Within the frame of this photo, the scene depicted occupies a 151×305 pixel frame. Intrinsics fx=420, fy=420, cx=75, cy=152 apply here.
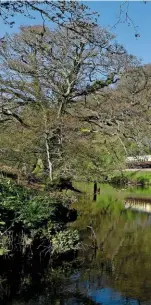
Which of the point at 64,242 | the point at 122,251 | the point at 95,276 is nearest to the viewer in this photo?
the point at 95,276

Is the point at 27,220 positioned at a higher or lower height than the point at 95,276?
higher

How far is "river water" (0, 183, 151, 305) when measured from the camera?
7945 millimetres

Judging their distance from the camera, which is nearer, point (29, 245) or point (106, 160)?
point (29, 245)

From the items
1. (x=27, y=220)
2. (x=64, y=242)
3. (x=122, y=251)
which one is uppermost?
(x=27, y=220)

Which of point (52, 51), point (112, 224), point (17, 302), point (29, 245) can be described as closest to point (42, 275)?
point (29, 245)

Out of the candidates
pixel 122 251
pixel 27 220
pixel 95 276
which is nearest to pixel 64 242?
pixel 27 220

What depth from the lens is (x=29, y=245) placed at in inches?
392

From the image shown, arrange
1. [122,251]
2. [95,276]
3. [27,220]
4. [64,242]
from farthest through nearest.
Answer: [122,251]
[64,242]
[27,220]
[95,276]

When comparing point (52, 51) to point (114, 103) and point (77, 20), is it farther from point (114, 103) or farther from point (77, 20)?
point (77, 20)

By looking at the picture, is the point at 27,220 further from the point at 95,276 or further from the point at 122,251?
the point at 122,251

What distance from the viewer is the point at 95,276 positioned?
30.6ft

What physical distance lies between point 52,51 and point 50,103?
2.38 m

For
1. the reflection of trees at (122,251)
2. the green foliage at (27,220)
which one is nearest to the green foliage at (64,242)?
the green foliage at (27,220)

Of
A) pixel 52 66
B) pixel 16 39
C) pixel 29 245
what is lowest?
pixel 29 245
